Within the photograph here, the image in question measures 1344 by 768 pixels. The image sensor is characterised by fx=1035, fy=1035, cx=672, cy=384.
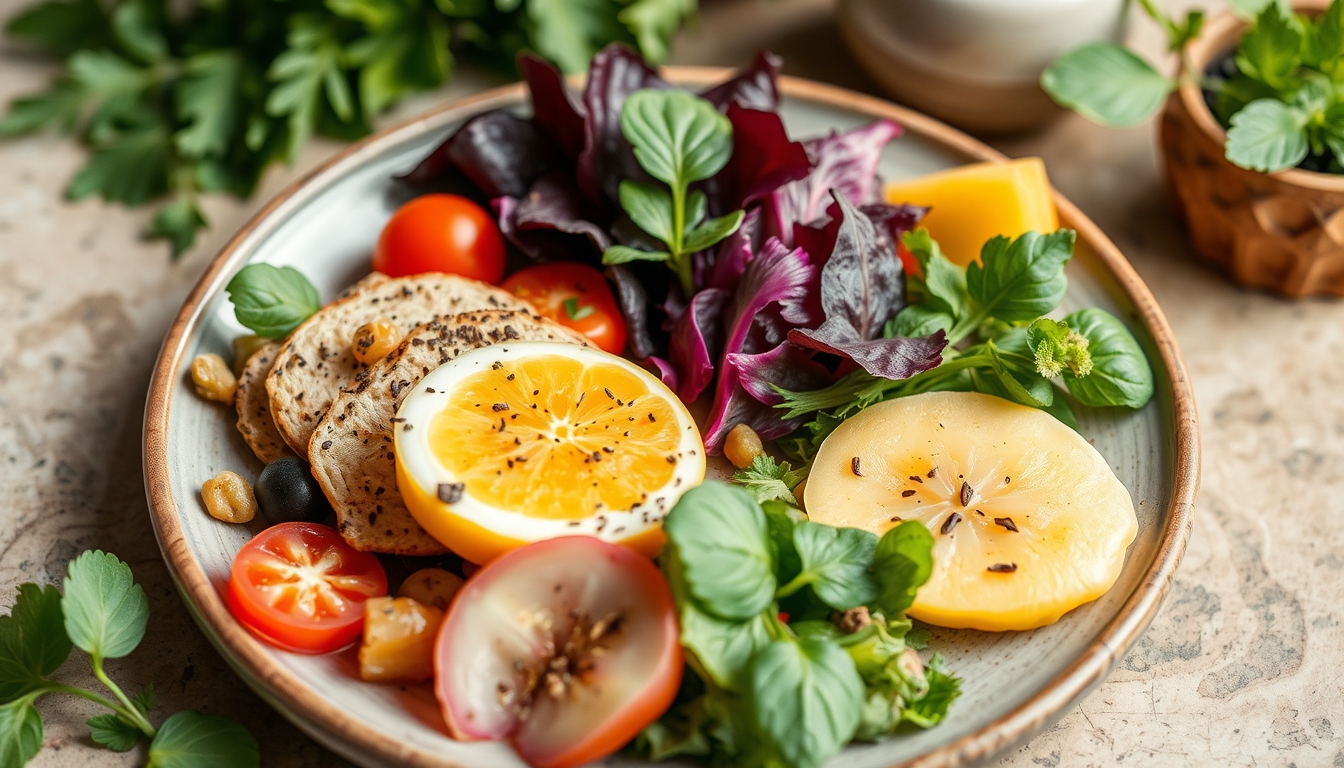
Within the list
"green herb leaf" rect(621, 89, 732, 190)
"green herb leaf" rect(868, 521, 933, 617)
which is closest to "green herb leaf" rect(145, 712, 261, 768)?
"green herb leaf" rect(868, 521, 933, 617)

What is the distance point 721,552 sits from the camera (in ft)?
5.89

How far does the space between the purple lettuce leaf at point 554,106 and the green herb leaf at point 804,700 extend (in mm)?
1644

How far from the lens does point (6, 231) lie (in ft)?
10.7

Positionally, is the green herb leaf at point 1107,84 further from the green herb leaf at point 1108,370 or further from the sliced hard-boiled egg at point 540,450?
the sliced hard-boiled egg at point 540,450

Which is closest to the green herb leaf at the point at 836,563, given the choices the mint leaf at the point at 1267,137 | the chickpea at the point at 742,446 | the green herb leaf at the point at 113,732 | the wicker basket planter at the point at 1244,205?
the chickpea at the point at 742,446

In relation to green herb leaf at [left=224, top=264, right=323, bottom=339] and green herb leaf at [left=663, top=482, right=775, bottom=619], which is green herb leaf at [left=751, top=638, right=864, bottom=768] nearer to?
green herb leaf at [left=663, top=482, right=775, bottom=619]

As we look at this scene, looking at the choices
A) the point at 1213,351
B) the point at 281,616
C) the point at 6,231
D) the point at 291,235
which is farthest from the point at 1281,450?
Answer: the point at 6,231

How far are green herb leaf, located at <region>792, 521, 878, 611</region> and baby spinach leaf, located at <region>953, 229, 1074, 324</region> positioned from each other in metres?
0.77

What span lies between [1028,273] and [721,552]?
3.62 feet

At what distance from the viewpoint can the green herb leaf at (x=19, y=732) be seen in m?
1.97

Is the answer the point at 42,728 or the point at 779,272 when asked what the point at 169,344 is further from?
the point at 779,272

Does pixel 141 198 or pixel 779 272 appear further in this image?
pixel 141 198

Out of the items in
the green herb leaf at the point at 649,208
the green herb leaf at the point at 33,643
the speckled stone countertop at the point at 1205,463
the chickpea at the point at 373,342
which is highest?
the green herb leaf at the point at 649,208

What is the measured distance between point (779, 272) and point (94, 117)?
2541 mm
